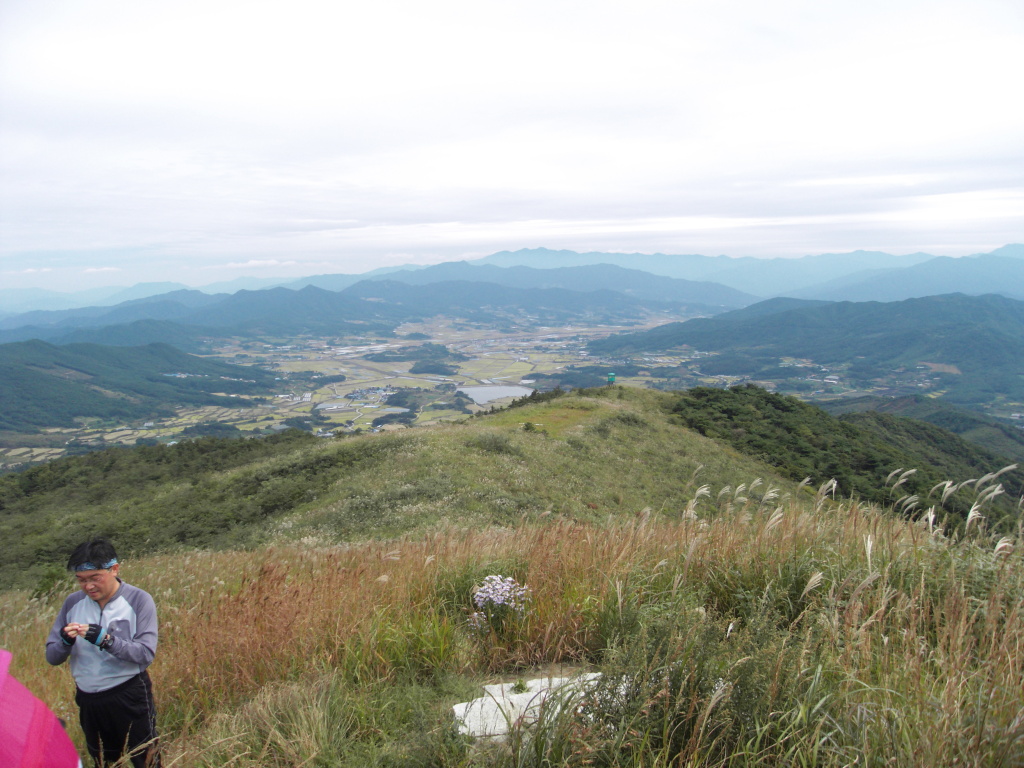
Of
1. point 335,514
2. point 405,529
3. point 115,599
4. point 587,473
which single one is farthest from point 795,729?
point 587,473

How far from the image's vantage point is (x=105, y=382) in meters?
147

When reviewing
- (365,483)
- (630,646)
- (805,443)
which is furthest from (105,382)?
(630,646)

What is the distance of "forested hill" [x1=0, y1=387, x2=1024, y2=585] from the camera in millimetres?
14258

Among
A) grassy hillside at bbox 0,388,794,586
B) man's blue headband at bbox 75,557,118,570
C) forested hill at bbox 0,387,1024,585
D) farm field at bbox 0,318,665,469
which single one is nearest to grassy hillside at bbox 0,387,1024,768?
man's blue headband at bbox 75,557,118,570

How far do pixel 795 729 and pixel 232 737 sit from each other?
2529 mm

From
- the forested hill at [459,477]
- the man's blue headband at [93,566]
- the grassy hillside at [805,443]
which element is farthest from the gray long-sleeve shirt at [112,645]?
the grassy hillside at [805,443]

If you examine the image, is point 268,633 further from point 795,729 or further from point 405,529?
point 405,529

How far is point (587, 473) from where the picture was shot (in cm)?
2011

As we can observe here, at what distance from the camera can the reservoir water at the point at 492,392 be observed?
9944 cm

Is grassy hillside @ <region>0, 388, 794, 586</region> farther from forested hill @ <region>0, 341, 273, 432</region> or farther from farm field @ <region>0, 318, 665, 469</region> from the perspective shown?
forested hill @ <region>0, 341, 273, 432</region>

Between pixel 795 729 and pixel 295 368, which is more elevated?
pixel 795 729

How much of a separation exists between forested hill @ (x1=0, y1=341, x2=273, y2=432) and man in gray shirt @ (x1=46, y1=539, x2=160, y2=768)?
13255cm

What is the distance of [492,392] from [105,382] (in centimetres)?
11310

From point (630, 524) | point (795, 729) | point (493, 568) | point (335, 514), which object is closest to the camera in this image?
point (795, 729)
